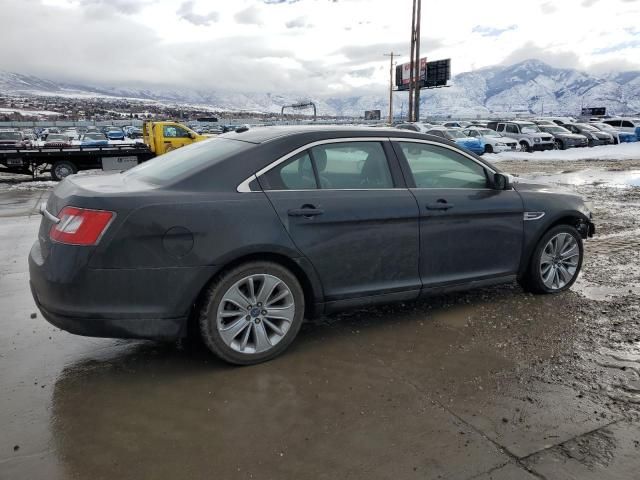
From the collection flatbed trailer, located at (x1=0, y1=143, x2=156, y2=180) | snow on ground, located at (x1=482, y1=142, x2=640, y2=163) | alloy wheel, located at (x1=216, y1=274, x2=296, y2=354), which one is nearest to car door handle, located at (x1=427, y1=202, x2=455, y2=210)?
alloy wheel, located at (x1=216, y1=274, x2=296, y2=354)

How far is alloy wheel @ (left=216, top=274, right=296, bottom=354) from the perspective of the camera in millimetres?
3357

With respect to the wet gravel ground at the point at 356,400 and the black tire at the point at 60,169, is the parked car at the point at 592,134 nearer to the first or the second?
the black tire at the point at 60,169

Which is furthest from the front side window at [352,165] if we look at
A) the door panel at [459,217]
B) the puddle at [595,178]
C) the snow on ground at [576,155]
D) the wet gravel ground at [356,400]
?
the snow on ground at [576,155]

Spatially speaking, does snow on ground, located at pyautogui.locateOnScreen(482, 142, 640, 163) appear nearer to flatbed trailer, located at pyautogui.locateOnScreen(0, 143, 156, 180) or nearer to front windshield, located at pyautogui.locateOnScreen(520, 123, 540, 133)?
front windshield, located at pyautogui.locateOnScreen(520, 123, 540, 133)

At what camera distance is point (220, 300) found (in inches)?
130

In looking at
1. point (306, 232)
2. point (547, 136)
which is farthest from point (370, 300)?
point (547, 136)

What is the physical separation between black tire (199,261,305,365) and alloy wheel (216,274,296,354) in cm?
2

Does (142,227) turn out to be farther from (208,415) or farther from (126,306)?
(208,415)

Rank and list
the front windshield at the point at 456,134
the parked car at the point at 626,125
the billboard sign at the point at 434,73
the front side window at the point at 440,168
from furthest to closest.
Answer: the billboard sign at the point at 434,73, the parked car at the point at 626,125, the front windshield at the point at 456,134, the front side window at the point at 440,168

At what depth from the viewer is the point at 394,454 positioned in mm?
2596

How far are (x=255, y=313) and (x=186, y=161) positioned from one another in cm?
121

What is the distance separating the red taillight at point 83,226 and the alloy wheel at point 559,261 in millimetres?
3678

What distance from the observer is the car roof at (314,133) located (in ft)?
12.3

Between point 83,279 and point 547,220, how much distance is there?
3.79 meters
